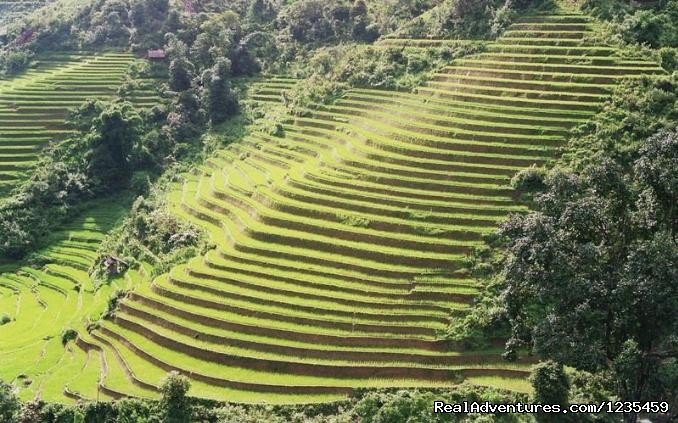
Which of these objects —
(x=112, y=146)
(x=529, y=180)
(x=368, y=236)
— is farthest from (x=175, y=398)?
(x=112, y=146)

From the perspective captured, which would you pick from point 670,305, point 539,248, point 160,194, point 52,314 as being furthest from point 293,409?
point 160,194

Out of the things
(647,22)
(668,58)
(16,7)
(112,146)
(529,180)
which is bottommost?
(112,146)

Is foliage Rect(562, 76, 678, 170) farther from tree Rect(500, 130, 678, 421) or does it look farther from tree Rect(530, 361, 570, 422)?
tree Rect(530, 361, 570, 422)

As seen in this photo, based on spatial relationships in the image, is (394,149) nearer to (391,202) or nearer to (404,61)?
(391,202)

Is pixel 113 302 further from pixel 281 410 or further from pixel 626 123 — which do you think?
pixel 626 123

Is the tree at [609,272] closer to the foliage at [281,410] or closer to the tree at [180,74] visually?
the foliage at [281,410]

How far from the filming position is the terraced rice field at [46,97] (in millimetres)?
40188

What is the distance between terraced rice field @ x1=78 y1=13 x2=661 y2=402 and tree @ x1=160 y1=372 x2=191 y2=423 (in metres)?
0.87

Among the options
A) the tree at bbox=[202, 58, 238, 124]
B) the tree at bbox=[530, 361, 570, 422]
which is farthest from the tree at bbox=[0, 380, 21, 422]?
the tree at bbox=[202, 58, 238, 124]

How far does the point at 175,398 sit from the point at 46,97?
102ft

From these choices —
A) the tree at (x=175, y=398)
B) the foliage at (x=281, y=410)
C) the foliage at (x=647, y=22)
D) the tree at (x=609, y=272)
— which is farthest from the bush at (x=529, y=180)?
the tree at (x=175, y=398)

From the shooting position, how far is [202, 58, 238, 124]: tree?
42.5 metres

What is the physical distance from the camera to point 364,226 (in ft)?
84.5

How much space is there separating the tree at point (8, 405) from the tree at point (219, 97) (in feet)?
80.9
